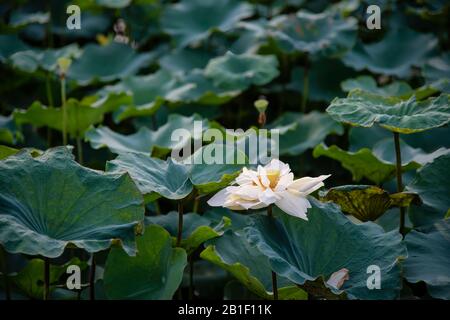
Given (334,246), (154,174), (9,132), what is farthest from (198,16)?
(334,246)

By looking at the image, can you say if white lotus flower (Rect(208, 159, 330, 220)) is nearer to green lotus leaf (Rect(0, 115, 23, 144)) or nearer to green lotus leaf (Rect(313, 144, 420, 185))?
green lotus leaf (Rect(313, 144, 420, 185))

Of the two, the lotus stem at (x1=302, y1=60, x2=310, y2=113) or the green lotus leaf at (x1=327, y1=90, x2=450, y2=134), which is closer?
the green lotus leaf at (x1=327, y1=90, x2=450, y2=134)

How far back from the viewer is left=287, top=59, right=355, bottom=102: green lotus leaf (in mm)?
3197

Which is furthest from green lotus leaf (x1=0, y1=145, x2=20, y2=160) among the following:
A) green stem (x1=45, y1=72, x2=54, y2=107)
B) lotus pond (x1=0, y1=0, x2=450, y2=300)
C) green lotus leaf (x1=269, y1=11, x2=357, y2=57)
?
green lotus leaf (x1=269, y1=11, x2=357, y2=57)

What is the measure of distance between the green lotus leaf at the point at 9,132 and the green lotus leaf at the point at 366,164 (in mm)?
1110

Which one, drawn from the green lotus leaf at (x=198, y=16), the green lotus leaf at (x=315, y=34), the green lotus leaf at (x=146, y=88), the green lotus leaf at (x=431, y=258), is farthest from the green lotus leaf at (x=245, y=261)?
the green lotus leaf at (x=198, y=16)

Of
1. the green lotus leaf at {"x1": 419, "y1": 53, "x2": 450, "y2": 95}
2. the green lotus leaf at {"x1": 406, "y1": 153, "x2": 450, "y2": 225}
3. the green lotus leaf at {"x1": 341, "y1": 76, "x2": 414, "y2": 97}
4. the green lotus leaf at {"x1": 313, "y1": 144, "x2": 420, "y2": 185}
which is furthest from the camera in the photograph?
→ the green lotus leaf at {"x1": 419, "y1": 53, "x2": 450, "y2": 95}

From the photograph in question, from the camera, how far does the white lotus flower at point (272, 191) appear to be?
1562 millimetres

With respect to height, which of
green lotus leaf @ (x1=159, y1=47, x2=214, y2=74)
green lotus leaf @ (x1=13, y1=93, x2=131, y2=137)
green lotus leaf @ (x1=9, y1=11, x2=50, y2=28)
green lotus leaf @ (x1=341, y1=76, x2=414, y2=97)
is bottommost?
green lotus leaf @ (x1=13, y1=93, x2=131, y2=137)

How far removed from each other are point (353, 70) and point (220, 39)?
780mm

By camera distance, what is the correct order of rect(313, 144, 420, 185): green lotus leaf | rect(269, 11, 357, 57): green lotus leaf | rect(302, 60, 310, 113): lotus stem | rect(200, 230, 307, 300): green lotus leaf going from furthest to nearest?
1. rect(302, 60, 310, 113): lotus stem
2. rect(269, 11, 357, 57): green lotus leaf
3. rect(313, 144, 420, 185): green lotus leaf
4. rect(200, 230, 307, 300): green lotus leaf

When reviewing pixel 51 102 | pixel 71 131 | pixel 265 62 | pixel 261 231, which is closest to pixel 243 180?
pixel 261 231

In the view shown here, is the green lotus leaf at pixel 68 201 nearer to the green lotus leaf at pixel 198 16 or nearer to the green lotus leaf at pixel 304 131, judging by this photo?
the green lotus leaf at pixel 304 131

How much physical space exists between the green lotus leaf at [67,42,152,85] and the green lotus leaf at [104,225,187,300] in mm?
1639
